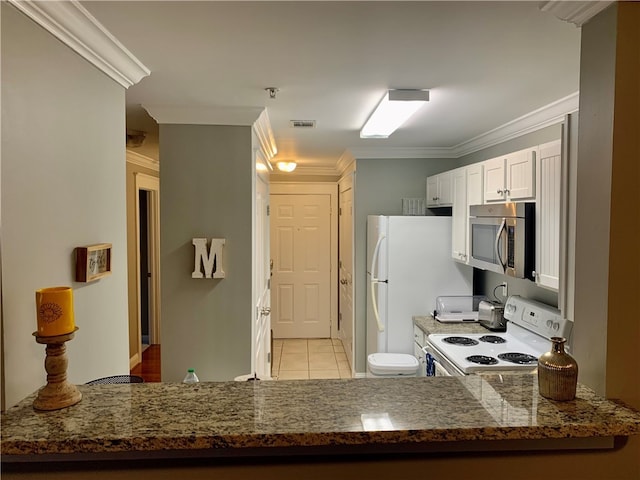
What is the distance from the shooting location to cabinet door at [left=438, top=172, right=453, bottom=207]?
12.4 ft

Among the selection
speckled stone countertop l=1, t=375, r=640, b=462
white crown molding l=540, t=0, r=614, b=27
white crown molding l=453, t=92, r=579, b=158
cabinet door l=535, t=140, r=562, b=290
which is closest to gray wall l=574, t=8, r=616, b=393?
white crown molding l=540, t=0, r=614, b=27

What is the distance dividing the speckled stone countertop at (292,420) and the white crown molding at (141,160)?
3.55 m

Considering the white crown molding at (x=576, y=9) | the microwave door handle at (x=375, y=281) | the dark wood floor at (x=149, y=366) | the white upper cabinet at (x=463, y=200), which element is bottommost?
the dark wood floor at (x=149, y=366)

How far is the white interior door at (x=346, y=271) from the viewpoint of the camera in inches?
195

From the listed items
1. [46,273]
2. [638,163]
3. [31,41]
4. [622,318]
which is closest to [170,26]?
[31,41]

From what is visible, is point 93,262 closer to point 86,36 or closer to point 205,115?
point 86,36

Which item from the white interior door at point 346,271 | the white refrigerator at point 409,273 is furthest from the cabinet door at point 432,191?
the white interior door at point 346,271

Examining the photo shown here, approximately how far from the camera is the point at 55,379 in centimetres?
115

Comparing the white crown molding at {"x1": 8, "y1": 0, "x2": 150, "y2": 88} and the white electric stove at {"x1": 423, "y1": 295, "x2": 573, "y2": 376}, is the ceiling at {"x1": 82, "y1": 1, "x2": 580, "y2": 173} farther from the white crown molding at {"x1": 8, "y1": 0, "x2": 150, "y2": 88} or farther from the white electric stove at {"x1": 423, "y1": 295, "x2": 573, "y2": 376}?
the white electric stove at {"x1": 423, "y1": 295, "x2": 573, "y2": 376}

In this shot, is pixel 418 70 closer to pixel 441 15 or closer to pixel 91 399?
pixel 441 15

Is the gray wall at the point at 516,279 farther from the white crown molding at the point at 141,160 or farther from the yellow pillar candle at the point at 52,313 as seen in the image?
the white crown molding at the point at 141,160

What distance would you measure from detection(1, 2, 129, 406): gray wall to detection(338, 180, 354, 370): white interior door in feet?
10.5

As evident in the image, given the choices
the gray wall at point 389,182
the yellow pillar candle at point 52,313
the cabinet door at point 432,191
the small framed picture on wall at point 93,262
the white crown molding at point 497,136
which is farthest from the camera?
the gray wall at point 389,182

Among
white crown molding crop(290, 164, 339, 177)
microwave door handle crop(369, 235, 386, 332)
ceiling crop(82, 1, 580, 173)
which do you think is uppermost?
white crown molding crop(290, 164, 339, 177)
